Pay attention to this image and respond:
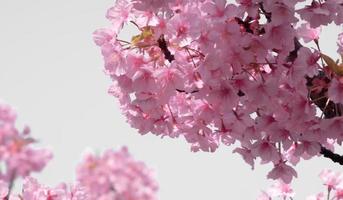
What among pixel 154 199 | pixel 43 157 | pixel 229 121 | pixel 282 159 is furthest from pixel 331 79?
pixel 154 199

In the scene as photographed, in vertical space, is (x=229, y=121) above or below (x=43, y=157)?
below

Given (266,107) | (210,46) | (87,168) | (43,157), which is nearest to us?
(210,46)

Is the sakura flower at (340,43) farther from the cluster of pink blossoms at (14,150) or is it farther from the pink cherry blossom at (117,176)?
the pink cherry blossom at (117,176)

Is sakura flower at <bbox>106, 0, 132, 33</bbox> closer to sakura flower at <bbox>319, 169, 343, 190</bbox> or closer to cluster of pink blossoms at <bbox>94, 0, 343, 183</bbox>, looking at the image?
cluster of pink blossoms at <bbox>94, 0, 343, 183</bbox>

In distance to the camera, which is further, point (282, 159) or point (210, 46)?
point (282, 159)

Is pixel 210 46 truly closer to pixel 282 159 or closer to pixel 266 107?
pixel 266 107

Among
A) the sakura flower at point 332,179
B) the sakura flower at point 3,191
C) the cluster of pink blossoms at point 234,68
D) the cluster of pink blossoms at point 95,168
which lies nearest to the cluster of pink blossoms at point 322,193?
the sakura flower at point 332,179
